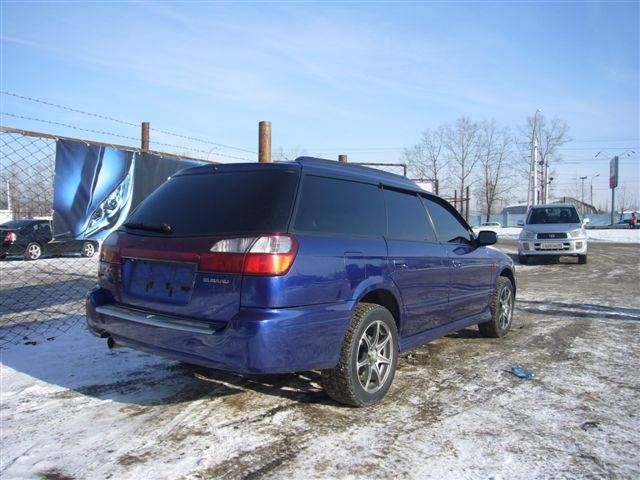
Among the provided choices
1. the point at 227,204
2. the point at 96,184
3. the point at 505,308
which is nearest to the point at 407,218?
the point at 227,204

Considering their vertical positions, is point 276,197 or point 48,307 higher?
point 276,197

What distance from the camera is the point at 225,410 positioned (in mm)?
3535

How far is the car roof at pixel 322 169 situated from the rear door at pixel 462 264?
74cm

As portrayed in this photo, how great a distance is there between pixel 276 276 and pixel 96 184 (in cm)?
404

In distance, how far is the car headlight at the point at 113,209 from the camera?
612 cm

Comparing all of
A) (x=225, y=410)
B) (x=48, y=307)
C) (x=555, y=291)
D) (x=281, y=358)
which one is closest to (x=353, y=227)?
(x=281, y=358)

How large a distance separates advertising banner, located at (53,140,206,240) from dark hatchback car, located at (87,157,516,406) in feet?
7.67

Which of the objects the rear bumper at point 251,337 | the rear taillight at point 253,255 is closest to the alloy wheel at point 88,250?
the rear bumper at point 251,337

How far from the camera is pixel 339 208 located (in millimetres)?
→ 3557

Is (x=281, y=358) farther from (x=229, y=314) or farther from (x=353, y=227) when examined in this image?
(x=353, y=227)

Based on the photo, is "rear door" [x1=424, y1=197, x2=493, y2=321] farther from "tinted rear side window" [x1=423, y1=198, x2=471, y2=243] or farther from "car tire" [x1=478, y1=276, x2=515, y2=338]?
"car tire" [x1=478, y1=276, x2=515, y2=338]

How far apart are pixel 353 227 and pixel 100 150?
3.81m

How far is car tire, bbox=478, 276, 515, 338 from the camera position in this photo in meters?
5.62

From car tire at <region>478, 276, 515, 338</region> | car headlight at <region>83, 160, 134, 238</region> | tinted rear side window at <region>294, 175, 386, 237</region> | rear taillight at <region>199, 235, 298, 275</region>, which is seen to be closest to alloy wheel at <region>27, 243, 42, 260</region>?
car headlight at <region>83, 160, 134, 238</region>
